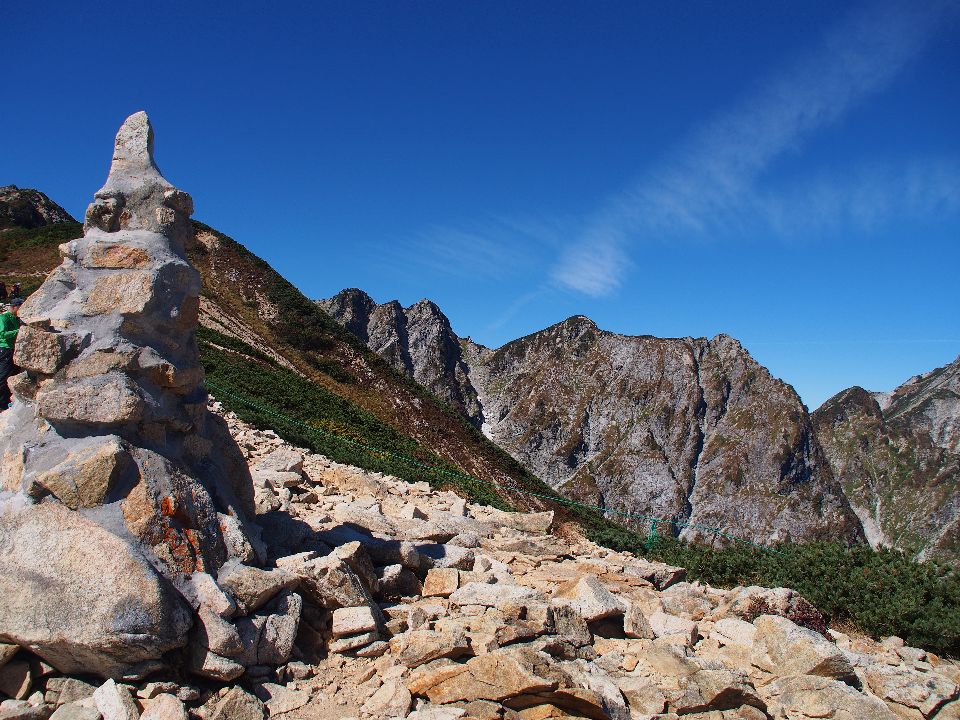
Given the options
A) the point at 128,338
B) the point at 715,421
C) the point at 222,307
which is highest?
the point at 715,421

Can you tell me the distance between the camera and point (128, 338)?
5.93m

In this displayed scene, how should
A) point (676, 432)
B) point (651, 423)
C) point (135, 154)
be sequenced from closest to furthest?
1. point (135, 154)
2. point (676, 432)
3. point (651, 423)

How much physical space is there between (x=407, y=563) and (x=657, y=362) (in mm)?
150609

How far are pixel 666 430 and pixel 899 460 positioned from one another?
227 feet

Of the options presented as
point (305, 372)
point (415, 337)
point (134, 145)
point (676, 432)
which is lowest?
point (134, 145)

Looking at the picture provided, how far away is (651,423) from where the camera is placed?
143 metres

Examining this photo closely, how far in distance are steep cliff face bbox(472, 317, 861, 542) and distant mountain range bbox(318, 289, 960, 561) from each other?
29 cm

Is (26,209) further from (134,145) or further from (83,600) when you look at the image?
(83,600)

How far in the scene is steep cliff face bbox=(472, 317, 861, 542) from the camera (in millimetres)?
127188

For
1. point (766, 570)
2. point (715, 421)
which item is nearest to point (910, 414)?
point (715, 421)

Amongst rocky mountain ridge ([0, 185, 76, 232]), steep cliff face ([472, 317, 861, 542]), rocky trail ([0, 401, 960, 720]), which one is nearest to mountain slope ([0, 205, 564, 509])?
rocky mountain ridge ([0, 185, 76, 232])

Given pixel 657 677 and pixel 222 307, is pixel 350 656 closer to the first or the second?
pixel 657 677

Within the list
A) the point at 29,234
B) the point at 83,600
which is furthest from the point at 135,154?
the point at 29,234

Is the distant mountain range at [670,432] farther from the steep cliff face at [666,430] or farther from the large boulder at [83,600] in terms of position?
the large boulder at [83,600]
